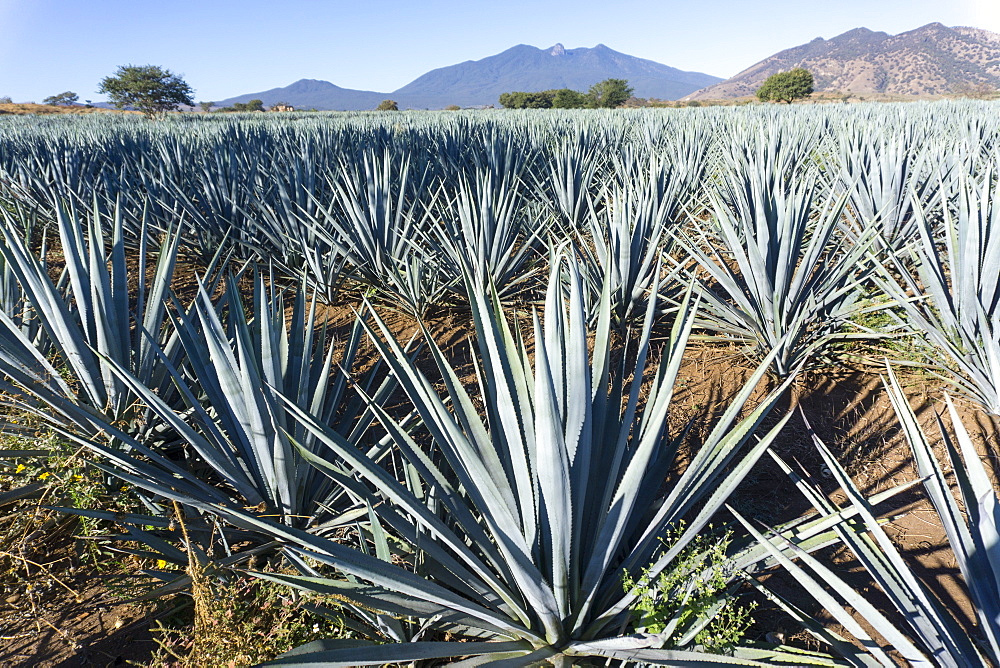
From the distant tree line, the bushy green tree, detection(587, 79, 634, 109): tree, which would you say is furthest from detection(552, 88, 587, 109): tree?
the bushy green tree

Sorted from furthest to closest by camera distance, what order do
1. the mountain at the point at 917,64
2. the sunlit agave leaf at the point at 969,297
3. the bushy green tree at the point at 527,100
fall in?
1. the mountain at the point at 917,64
2. the bushy green tree at the point at 527,100
3. the sunlit agave leaf at the point at 969,297

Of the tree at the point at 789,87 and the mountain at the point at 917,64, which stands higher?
the mountain at the point at 917,64

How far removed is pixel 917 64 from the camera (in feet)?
347

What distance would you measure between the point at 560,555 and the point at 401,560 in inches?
25.3

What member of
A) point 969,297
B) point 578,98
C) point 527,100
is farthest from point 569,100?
point 969,297

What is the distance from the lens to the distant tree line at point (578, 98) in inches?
1652

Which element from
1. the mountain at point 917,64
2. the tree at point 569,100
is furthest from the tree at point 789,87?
the mountain at point 917,64

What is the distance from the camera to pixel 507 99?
51.8 m

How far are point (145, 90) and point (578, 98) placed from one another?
3121cm

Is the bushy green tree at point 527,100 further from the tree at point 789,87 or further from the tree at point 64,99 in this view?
the tree at point 64,99

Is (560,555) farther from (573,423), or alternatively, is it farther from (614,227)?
(614,227)

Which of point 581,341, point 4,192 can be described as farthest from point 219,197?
point 581,341

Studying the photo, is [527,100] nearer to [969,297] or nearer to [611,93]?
[611,93]

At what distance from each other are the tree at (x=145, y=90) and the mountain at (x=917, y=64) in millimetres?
96913
